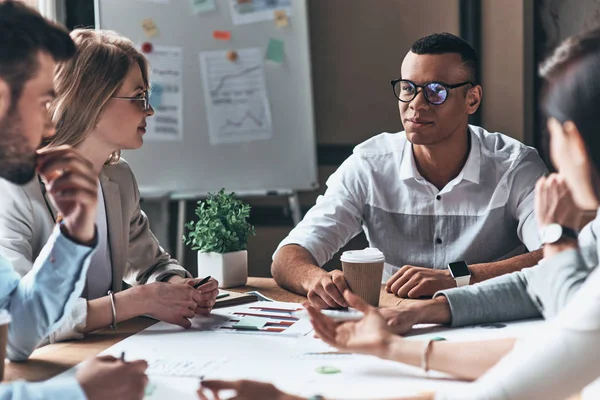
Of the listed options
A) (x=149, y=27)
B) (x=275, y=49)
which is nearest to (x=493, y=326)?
(x=275, y=49)

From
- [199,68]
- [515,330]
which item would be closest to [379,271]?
[515,330]

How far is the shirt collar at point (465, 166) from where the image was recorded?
7.23 ft

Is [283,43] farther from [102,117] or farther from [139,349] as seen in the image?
[139,349]

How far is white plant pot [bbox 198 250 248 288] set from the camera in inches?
73.4

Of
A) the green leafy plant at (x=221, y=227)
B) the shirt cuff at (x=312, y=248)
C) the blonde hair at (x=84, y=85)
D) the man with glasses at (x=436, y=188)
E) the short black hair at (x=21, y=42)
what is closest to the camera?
the short black hair at (x=21, y=42)

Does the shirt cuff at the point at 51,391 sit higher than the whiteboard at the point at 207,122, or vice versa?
the whiteboard at the point at 207,122

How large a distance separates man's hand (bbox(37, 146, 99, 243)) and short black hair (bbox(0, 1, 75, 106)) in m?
0.12

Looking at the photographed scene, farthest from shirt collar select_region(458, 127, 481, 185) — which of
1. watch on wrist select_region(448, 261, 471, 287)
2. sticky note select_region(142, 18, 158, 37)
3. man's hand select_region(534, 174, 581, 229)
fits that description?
sticky note select_region(142, 18, 158, 37)

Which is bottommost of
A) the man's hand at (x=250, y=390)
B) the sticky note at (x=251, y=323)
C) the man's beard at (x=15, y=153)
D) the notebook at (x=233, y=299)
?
the notebook at (x=233, y=299)

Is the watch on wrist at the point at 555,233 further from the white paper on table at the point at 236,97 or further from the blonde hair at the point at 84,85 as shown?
the white paper on table at the point at 236,97

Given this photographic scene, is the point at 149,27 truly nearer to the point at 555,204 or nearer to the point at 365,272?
the point at 365,272

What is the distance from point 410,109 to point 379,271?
725 millimetres

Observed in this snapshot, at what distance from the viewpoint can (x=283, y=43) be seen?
337 centimetres

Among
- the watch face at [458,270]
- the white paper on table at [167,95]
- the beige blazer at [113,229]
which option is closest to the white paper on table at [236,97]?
the white paper on table at [167,95]
